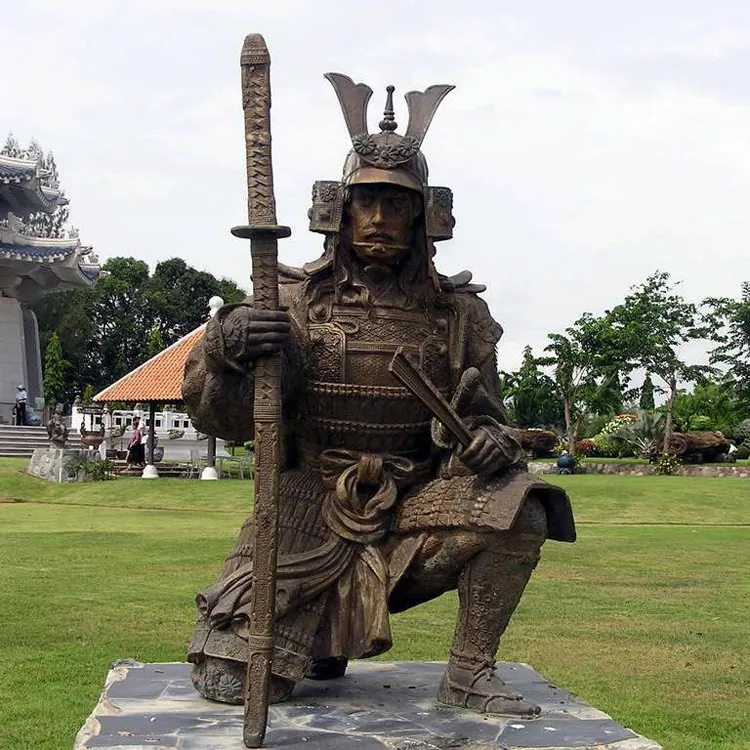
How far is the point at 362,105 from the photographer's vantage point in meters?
4.49

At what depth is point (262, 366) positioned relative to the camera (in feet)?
12.5

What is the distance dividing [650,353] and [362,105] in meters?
23.8

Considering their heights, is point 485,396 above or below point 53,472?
above

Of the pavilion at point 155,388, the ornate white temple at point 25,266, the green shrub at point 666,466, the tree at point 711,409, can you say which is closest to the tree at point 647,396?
the tree at point 711,409

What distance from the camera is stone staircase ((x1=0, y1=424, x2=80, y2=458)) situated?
26078mm

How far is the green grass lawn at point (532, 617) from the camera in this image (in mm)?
5637

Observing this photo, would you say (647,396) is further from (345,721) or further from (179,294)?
(345,721)

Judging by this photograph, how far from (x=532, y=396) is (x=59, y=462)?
15794 millimetres

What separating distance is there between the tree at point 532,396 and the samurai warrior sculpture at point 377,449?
21.2 m

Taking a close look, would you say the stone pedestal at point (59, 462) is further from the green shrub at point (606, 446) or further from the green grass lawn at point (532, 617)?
the green shrub at point (606, 446)

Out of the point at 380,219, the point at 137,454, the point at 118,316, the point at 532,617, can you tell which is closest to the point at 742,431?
the point at 137,454

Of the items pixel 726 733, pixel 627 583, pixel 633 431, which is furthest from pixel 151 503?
pixel 633 431

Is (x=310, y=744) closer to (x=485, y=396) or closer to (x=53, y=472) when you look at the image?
(x=485, y=396)

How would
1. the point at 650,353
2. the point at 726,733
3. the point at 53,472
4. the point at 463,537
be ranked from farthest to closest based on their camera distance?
1. the point at 650,353
2. the point at 53,472
3. the point at 726,733
4. the point at 463,537
